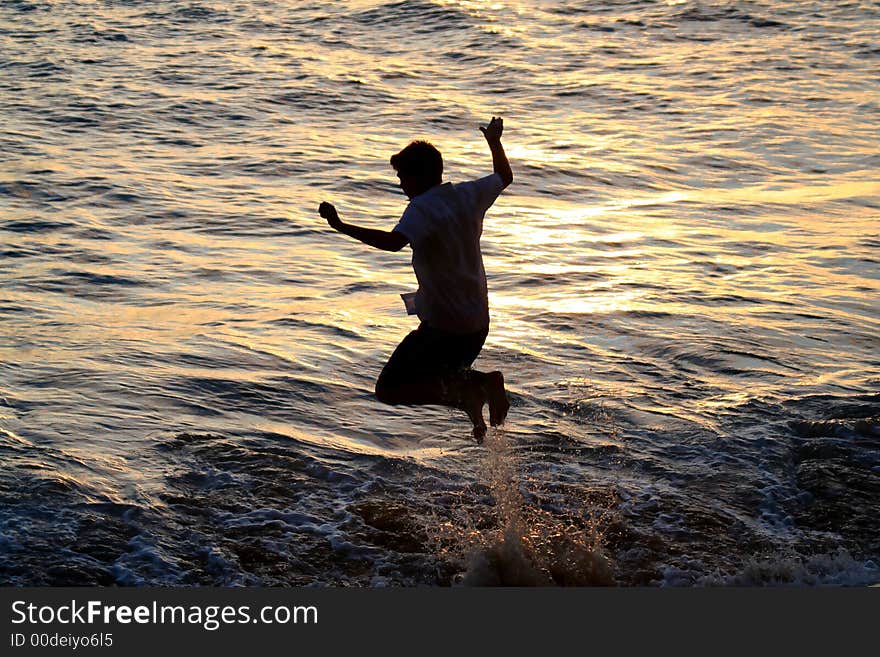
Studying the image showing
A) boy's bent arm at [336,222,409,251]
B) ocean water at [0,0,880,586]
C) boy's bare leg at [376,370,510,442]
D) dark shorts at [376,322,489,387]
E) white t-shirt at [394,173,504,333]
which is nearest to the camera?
boy's bent arm at [336,222,409,251]

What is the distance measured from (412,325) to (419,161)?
469 centimetres

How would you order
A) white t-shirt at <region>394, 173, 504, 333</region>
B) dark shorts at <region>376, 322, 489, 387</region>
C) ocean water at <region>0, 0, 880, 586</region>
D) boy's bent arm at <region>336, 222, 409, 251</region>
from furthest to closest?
ocean water at <region>0, 0, 880, 586</region>, dark shorts at <region>376, 322, 489, 387</region>, white t-shirt at <region>394, 173, 504, 333</region>, boy's bent arm at <region>336, 222, 409, 251</region>

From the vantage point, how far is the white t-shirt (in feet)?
21.4

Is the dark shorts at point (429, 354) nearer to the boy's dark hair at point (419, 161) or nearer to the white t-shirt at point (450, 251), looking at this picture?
the white t-shirt at point (450, 251)

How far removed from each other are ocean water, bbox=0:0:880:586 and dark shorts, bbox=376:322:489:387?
0.88 meters

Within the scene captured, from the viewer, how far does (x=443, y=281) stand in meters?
6.71

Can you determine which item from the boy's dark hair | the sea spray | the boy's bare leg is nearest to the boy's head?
the boy's dark hair

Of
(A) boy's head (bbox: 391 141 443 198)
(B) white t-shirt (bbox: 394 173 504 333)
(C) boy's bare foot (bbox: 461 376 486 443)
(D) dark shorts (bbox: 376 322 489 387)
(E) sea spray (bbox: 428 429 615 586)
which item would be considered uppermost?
(A) boy's head (bbox: 391 141 443 198)

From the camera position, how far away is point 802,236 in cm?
1384

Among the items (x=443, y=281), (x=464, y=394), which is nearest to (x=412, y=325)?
(x=464, y=394)

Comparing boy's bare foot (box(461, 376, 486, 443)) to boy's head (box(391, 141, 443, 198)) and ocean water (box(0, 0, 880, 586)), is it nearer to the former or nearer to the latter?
ocean water (box(0, 0, 880, 586))

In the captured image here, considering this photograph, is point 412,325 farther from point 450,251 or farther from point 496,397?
point 450,251

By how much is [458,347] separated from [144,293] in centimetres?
571

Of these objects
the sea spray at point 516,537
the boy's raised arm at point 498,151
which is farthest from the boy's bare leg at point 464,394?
the boy's raised arm at point 498,151
